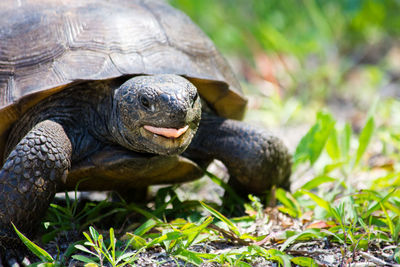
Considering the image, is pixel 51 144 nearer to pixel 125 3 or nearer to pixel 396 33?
pixel 125 3

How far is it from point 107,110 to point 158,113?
1.83 feet

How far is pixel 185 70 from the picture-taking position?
2959 mm

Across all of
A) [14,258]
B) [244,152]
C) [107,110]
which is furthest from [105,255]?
[244,152]

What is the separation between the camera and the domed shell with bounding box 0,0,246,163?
2.72 metres

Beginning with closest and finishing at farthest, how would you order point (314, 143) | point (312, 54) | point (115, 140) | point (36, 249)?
point (36, 249)
point (115, 140)
point (314, 143)
point (312, 54)

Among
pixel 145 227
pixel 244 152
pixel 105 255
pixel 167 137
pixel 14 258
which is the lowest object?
pixel 14 258

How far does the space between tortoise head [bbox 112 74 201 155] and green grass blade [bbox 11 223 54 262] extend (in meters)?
0.72

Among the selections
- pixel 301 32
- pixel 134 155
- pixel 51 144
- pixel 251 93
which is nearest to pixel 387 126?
pixel 251 93

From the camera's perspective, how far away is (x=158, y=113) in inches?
92.6

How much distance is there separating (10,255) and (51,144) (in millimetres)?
570

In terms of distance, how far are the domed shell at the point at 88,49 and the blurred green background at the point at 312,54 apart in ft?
7.08

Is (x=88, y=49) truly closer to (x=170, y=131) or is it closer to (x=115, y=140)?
(x=115, y=140)

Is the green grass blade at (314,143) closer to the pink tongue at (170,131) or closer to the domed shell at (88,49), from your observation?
the domed shell at (88,49)

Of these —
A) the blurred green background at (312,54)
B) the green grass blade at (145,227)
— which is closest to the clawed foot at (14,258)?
the green grass blade at (145,227)
